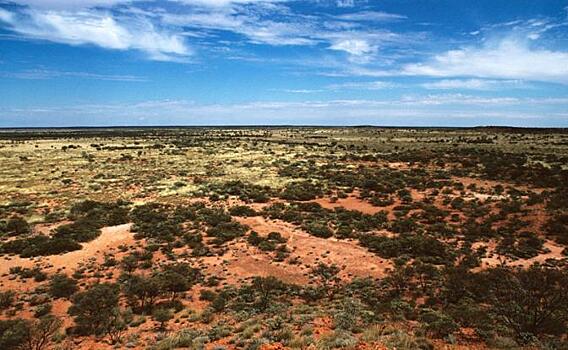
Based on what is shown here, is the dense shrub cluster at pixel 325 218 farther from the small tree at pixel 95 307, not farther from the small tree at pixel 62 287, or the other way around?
the small tree at pixel 62 287

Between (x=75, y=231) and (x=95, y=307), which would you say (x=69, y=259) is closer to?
(x=75, y=231)

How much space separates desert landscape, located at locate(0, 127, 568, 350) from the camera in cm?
1185

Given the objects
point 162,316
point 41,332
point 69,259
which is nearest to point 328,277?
point 162,316

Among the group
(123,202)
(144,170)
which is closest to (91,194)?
(123,202)

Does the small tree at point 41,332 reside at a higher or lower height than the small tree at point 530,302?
lower

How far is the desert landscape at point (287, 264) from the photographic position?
11852 mm

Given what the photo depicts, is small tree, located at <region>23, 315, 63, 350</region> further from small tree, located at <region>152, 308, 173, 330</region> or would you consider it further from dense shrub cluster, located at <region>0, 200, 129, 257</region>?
dense shrub cluster, located at <region>0, 200, 129, 257</region>

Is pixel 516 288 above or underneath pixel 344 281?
above

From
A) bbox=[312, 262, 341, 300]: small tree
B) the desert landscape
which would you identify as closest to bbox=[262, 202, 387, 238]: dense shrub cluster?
the desert landscape

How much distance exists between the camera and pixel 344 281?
1709 centimetres

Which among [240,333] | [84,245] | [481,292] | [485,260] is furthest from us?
[84,245]

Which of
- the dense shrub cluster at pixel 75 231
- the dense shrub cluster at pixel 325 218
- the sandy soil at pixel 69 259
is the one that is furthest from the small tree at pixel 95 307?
the dense shrub cluster at pixel 325 218

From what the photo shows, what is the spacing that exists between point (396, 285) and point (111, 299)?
10.9 metres

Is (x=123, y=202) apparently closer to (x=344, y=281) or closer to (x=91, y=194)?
(x=91, y=194)
